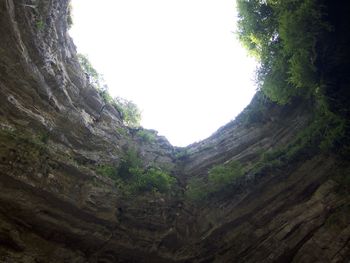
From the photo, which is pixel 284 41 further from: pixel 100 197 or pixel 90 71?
pixel 90 71

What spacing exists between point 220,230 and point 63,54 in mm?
9884

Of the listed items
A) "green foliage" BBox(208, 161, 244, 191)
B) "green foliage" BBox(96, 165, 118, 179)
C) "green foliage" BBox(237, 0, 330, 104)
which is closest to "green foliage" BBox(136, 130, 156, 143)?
"green foliage" BBox(96, 165, 118, 179)

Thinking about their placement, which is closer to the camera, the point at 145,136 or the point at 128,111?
the point at 145,136

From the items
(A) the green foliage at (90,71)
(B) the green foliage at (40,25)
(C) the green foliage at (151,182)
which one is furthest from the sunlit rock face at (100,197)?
(A) the green foliage at (90,71)

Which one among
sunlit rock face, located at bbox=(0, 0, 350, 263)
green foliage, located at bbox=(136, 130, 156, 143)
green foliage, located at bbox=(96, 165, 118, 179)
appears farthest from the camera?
green foliage, located at bbox=(136, 130, 156, 143)

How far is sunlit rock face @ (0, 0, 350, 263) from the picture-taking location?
945 cm

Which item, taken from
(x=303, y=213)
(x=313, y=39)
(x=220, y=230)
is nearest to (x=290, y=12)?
(x=313, y=39)

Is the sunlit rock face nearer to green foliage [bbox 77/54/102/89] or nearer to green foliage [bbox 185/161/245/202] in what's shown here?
green foliage [bbox 185/161/245/202]

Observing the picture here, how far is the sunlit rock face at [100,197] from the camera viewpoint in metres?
9.45

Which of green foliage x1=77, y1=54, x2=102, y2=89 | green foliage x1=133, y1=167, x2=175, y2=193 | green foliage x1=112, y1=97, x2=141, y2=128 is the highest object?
green foliage x1=77, y1=54, x2=102, y2=89

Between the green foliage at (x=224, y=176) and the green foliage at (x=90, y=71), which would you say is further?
the green foliage at (x=90, y=71)

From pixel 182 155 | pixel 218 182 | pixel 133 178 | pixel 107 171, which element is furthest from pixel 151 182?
pixel 182 155

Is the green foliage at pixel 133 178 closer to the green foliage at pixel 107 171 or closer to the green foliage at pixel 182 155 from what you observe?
the green foliage at pixel 107 171

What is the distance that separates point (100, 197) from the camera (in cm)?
1141
